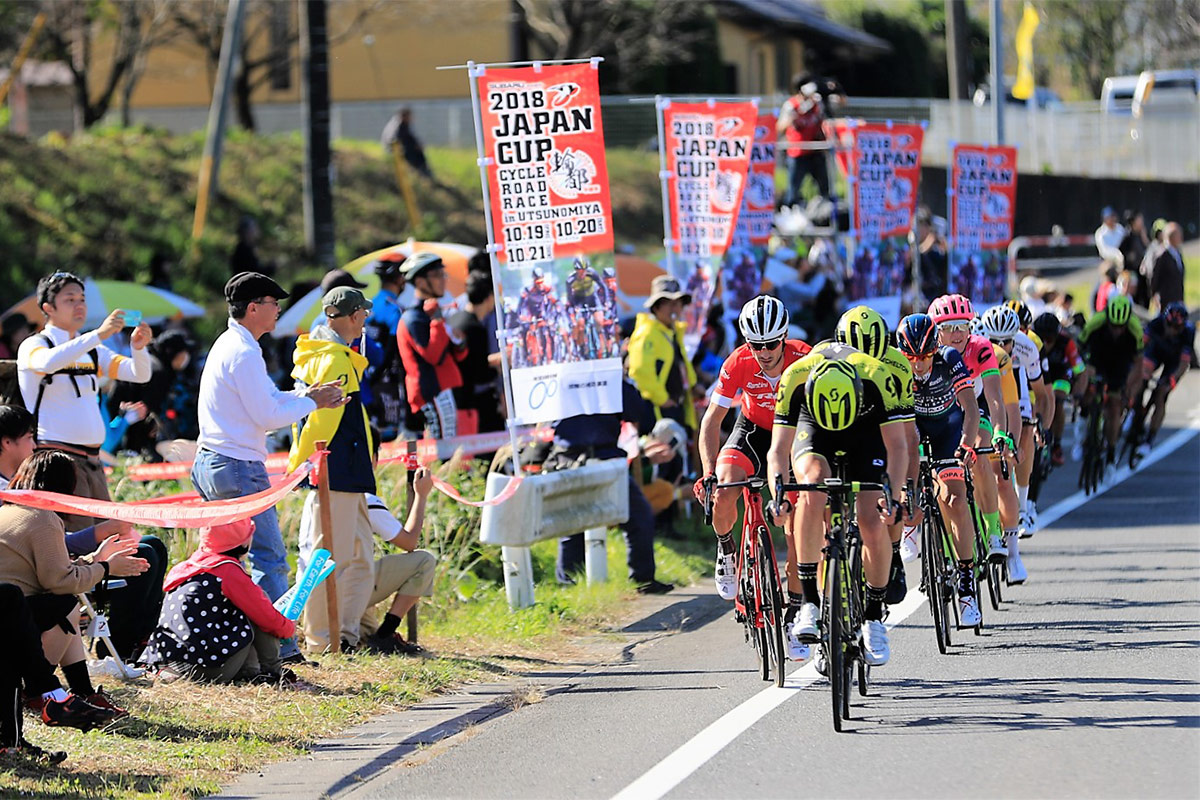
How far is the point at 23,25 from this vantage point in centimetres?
3309

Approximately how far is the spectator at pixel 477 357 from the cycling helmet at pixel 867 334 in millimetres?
4738

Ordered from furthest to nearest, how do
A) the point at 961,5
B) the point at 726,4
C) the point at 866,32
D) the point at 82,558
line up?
the point at 866,32 < the point at 726,4 < the point at 961,5 < the point at 82,558

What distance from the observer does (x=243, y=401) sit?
8938 millimetres

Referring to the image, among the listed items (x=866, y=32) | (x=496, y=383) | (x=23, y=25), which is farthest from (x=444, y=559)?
(x=866, y=32)

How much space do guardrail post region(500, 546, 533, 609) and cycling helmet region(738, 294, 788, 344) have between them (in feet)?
9.93

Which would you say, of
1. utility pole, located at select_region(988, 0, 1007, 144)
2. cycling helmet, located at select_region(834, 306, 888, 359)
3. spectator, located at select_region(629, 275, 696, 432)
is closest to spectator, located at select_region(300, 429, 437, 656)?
cycling helmet, located at select_region(834, 306, 888, 359)

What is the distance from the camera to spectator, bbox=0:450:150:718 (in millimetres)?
7535

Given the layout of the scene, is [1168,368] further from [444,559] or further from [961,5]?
[961,5]

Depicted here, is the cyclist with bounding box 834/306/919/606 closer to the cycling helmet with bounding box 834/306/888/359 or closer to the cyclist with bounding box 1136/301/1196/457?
the cycling helmet with bounding box 834/306/888/359

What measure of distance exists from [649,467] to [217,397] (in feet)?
20.7

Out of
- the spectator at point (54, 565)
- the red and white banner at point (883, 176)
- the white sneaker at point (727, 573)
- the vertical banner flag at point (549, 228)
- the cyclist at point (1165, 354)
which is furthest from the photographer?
A: the red and white banner at point (883, 176)

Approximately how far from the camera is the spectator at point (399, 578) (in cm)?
975

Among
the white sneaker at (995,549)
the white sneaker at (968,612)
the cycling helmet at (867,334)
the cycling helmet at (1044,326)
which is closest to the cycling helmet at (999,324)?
the white sneaker at (995,549)

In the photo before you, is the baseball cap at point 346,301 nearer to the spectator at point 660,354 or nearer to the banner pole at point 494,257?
the banner pole at point 494,257
